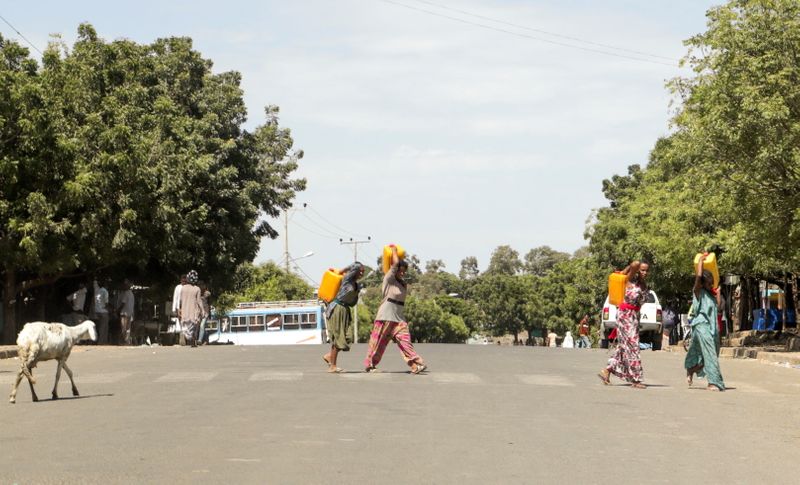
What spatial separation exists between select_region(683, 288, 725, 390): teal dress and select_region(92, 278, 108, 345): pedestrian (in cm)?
2335

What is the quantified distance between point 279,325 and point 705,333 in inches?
2134

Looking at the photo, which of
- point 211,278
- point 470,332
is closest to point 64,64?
point 211,278

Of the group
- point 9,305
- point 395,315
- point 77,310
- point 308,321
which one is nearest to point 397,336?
point 395,315

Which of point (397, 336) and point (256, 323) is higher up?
point (256, 323)

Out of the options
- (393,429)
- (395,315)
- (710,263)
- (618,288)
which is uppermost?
(710,263)

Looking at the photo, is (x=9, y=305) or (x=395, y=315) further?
(x=9, y=305)

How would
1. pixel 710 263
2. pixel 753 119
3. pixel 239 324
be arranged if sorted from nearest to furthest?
pixel 710 263
pixel 753 119
pixel 239 324

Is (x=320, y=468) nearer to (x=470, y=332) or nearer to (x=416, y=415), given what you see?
(x=416, y=415)

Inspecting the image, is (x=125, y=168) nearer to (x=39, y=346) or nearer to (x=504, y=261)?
(x=39, y=346)

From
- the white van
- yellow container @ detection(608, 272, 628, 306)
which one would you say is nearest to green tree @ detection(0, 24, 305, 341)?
the white van

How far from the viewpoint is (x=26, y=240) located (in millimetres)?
33125

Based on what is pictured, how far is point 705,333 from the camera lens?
19.3 metres

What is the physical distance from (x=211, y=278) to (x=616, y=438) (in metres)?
40.4

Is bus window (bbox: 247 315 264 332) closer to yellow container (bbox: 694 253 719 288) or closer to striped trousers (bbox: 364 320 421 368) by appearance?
striped trousers (bbox: 364 320 421 368)
